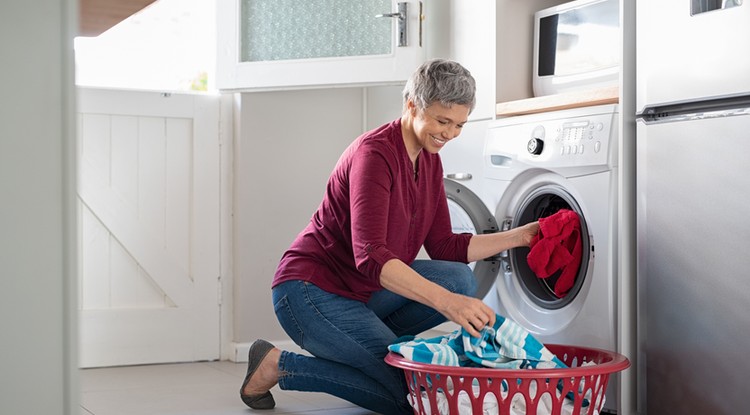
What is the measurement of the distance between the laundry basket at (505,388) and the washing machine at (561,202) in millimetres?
229

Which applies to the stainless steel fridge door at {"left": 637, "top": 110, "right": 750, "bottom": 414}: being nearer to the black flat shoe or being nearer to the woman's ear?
the woman's ear

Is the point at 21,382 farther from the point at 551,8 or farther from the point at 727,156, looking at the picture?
the point at 551,8

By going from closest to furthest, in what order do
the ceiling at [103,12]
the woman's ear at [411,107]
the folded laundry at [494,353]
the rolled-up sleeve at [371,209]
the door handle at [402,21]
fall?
the ceiling at [103,12]
the folded laundry at [494,353]
the rolled-up sleeve at [371,209]
the woman's ear at [411,107]
the door handle at [402,21]

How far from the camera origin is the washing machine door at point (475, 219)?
259 centimetres

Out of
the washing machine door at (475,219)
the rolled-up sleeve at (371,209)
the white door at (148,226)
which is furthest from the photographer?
the white door at (148,226)

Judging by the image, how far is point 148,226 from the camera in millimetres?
3316

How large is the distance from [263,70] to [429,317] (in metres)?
1.23

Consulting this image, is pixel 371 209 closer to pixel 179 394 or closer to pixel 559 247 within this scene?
pixel 559 247

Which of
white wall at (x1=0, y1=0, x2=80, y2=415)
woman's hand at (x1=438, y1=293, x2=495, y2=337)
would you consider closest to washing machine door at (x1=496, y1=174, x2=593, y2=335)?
woman's hand at (x1=438, y1=293, x2=495, y2=337)

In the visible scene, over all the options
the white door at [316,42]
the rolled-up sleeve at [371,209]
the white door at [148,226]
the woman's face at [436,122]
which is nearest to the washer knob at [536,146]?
the woman's face at [436,122]

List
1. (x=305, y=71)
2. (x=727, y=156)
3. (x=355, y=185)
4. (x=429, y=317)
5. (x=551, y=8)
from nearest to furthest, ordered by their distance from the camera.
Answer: (x=727, y=156) → (x=355, y=185) → (x=429, y=317) → (x=551, y=8) → (x=305, y=71)

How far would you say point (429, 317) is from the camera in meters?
2.45

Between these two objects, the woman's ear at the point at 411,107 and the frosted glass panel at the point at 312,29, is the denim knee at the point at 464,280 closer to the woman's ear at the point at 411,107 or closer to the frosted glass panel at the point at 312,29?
the woman's ear at the point at 411,107

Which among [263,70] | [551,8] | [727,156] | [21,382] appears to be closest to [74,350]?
[21,382]
